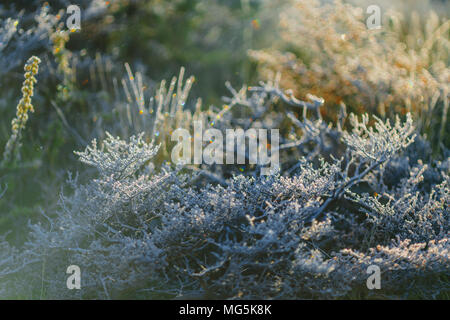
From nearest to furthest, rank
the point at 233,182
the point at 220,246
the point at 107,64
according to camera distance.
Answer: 1. the point at 220,246
2. the point at 233,182
3. the point at 107,64

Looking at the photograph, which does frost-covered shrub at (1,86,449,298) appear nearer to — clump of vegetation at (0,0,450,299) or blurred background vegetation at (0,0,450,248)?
clump of vegetation at (0,0,450,299)

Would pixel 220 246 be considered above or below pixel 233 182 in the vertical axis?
below

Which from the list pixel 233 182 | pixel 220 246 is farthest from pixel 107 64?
pixel 220 246

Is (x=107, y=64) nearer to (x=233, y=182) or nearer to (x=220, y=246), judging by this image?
(x=233, y=182)

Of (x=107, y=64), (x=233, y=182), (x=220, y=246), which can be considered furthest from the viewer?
(x=107, y=64)

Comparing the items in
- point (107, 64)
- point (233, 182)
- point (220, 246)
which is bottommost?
point (220, 246)

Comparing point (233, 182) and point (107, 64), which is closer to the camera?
point (233, 182)

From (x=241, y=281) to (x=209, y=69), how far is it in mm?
4108

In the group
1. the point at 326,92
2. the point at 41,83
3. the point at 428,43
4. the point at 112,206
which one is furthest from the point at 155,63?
the point at 112,206

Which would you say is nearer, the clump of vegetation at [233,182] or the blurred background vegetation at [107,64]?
the clump of vegetation at [233,182]

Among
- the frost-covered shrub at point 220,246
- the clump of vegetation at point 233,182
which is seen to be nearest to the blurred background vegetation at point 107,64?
→ the clump of vegetation at point 233,182

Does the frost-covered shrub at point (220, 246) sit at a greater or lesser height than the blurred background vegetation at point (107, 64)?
lesser

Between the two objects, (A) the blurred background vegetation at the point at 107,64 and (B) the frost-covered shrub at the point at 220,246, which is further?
(A) the blurred background vegetation at the point at 107,64

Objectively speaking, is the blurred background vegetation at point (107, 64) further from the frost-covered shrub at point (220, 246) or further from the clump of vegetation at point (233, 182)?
the frost-covered shrub at point (220, 246)
